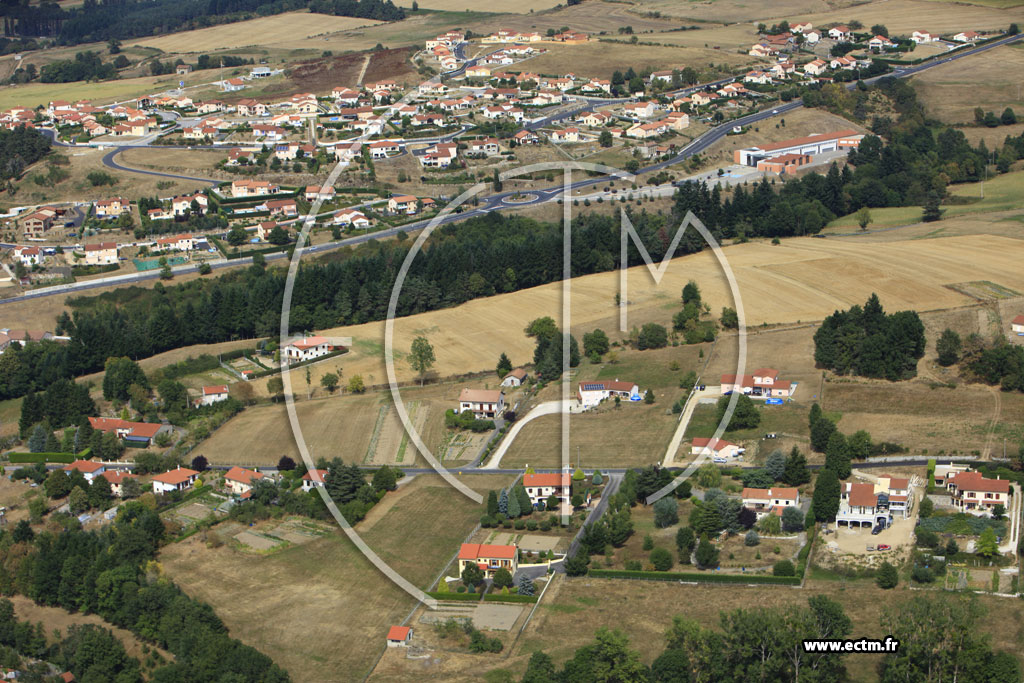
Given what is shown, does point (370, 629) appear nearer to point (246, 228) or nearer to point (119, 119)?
point (246, 228)

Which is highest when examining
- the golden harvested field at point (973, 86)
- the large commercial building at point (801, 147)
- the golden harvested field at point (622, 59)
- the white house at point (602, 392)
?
the golden harvested field at point (622, 59)

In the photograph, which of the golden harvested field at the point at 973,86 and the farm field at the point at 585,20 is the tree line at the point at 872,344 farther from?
the farm field at the point at 585,20

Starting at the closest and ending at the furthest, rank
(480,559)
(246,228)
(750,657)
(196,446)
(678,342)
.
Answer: (750,657) < (480,559) < (196,446) < (678,342) < (246,228)

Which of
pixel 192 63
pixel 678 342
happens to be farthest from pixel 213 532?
pixel 192 63

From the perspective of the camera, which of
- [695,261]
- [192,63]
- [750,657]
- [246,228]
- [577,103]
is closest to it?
[750,657]

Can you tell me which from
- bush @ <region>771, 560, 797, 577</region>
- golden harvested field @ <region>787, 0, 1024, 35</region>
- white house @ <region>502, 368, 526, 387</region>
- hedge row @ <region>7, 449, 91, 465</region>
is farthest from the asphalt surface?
bush @ <region>771, 560, 797, 577</region>

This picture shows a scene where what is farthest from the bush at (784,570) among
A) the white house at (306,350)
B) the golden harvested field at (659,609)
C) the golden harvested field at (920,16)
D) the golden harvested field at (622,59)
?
the golden harvested field at (920,16)
